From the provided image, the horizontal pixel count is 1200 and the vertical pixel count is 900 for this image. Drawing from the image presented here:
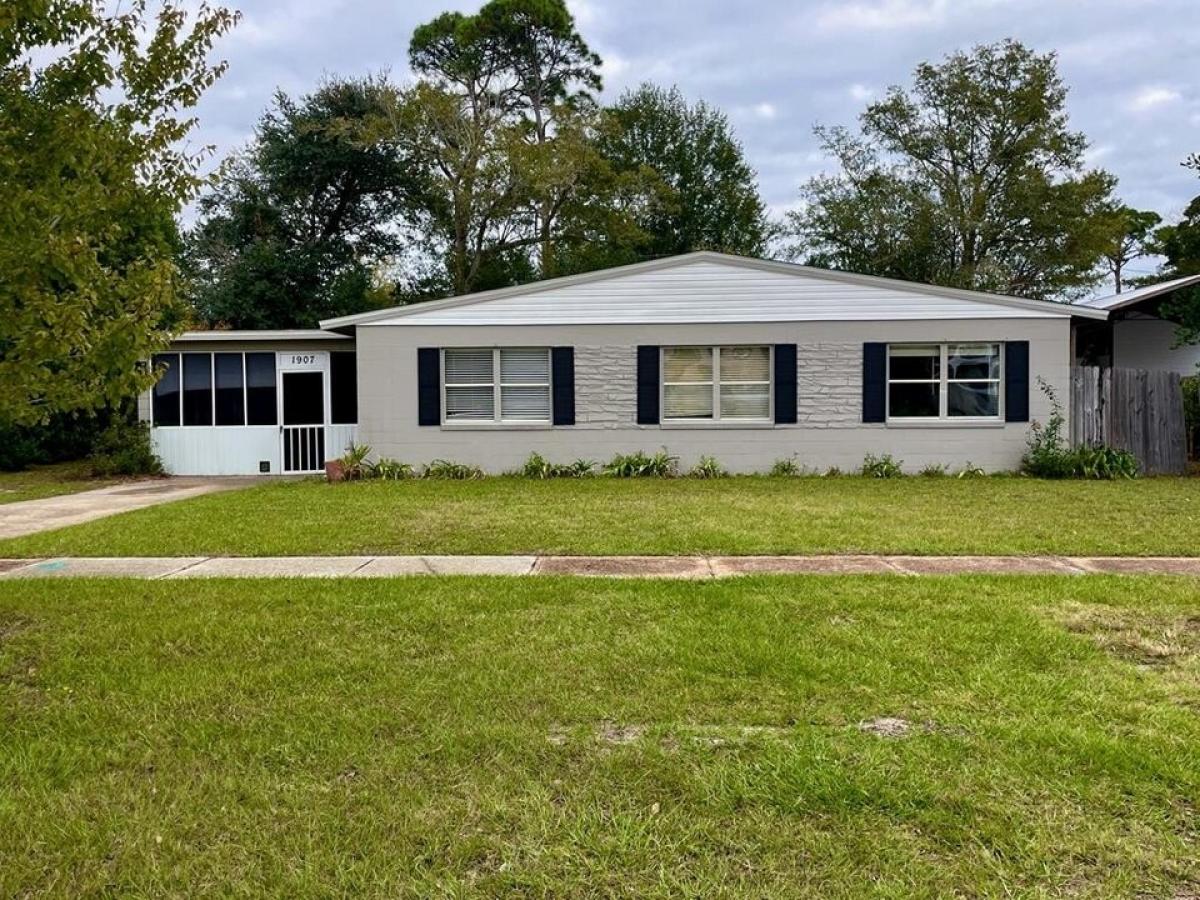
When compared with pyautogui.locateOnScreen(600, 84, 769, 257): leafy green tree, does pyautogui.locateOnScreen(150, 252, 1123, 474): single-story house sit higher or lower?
lower

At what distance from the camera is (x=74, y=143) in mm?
4727

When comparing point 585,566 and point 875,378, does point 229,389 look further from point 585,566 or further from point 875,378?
point 875,378

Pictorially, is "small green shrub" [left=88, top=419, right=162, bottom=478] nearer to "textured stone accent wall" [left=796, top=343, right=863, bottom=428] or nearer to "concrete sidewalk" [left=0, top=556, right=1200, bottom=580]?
"concrete sidewalk" [left=0, top=556, right=1200, bottom=580]

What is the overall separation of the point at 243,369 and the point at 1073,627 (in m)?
15.0

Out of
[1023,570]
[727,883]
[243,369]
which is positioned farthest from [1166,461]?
[243,369]

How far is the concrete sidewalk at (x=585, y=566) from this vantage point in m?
6.33

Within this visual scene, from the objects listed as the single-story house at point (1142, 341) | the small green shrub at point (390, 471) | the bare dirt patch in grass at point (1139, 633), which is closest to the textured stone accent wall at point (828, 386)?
the small green shrub at point (390, 471)

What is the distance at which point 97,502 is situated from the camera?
1168 cm

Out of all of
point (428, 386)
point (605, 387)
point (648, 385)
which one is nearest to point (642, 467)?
point (648, 385)

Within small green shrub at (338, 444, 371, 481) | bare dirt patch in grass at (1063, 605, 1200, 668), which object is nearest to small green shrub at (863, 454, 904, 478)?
small green shrub at (338, 444, 371, 481)

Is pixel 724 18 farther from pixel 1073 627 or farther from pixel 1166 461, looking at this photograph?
pixel 1073 627

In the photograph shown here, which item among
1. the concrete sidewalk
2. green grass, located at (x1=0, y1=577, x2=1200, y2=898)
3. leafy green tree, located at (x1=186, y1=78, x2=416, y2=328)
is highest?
leafy green tree, located at (x1=186, y1=78, x2=416, y2=328)

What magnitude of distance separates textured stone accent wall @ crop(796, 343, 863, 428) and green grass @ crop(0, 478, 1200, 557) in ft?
6.37

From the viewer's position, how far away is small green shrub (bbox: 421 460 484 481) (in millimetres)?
14258
